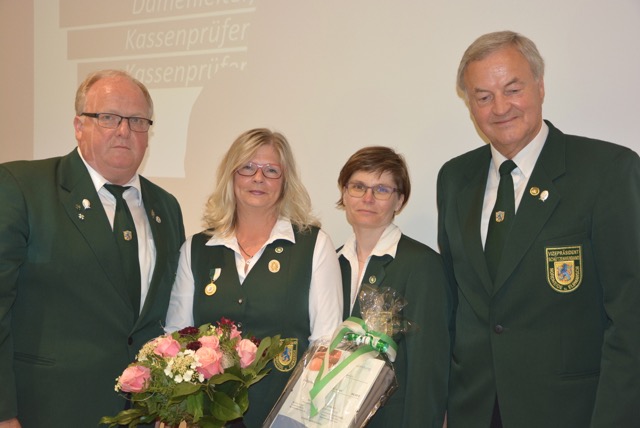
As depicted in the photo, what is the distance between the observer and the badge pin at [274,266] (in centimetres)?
293

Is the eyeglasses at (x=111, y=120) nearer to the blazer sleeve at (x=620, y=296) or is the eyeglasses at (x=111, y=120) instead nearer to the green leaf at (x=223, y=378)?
the green leaf at (x=223, y=378)

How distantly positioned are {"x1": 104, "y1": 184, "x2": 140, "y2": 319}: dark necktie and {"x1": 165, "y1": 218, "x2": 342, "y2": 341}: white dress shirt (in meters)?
→ 0.22

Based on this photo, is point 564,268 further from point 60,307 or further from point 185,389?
point 60,307

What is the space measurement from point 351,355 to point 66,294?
3.97 feet

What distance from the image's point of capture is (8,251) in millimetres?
2525

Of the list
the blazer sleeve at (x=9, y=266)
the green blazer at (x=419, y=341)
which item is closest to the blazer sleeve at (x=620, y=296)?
the green blazer at (x=419, y=341)

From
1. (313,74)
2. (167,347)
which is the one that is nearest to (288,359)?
(167,347)

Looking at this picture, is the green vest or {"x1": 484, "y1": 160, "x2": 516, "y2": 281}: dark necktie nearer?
{"x1": 484, "y1": 160, "x2": 516, "y2": 281}: dark necktie

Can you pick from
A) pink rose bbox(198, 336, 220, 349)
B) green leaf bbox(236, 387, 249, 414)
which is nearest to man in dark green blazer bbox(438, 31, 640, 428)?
green leaf bbox(236, 387, 249, 414)

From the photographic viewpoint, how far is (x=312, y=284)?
2.91 meters

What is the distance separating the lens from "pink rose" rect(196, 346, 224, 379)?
214cm

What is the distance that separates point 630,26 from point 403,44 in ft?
3.87

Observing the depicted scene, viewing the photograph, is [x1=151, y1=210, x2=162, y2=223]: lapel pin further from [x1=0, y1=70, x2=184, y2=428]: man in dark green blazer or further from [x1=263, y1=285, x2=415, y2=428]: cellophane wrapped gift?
[x1=263, y1=285, x2=415, y2=428]: cellophane wrapped gift

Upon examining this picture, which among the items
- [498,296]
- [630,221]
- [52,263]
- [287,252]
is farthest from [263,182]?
[630,221]
